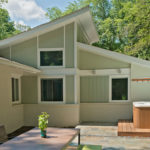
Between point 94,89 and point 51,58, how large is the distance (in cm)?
270

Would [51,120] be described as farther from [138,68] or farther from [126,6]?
[126,6]

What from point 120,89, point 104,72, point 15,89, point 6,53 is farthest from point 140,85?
point 6,53

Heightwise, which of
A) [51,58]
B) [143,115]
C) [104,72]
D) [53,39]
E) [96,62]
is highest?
[53,39]

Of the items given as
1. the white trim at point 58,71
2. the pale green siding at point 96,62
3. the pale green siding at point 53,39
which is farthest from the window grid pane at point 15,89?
the pale green siding at point 96,62

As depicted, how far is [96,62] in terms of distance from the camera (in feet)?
28.0

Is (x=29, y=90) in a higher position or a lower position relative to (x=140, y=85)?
lower

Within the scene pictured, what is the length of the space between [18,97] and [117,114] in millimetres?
4979

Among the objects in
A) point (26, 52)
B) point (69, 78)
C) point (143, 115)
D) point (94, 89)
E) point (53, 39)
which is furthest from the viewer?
point (94, 89)

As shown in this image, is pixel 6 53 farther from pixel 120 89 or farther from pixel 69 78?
pixel 120 89

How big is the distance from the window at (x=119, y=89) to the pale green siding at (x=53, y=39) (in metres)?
3.22

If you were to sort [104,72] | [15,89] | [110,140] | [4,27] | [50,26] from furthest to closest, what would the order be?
[4,27] → [104,72] → [15,89] → [50,26] → [110,140]

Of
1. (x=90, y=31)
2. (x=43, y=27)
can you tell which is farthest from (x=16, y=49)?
(x=90, y=31)

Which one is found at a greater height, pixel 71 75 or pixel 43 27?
pixel 43 27

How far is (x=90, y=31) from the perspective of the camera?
1066 centimetres
